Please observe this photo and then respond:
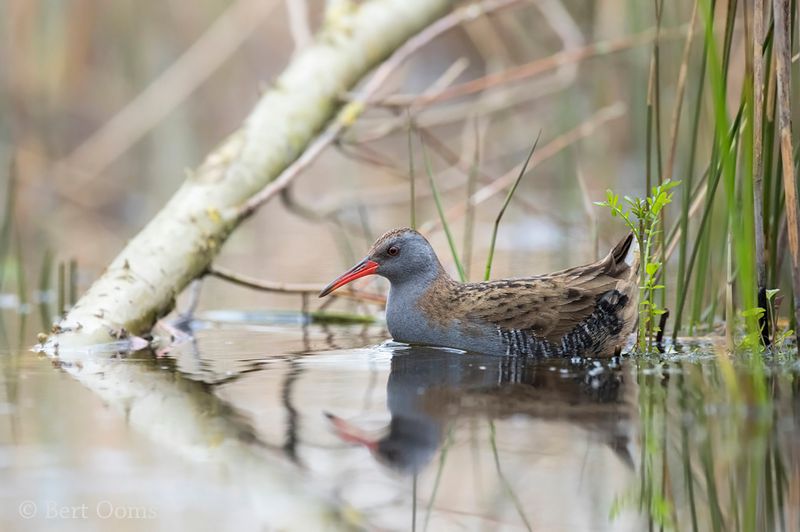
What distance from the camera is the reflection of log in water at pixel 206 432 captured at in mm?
2643

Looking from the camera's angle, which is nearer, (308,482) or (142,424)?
(308,482)

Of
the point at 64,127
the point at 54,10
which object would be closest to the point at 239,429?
the point at 54,10

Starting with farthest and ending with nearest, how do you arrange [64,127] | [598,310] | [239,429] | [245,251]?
[64,127], [245,251], [598,310], [239,429]

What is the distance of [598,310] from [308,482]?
211 cm

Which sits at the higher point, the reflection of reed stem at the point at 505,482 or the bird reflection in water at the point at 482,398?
the bird reflection in water at the point at 482,398

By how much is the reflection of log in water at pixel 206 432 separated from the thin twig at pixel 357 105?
1207 mm

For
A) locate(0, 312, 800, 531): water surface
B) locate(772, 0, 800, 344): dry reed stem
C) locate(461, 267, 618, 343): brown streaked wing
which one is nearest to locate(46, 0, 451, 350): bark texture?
locate(0, 312, 800, 531): water surface

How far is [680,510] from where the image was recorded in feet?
8.40

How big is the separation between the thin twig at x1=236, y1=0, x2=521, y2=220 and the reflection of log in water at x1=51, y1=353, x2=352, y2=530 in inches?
47.5

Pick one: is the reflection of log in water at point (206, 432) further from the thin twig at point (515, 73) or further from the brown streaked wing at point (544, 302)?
the thin twig at point (515, 73)

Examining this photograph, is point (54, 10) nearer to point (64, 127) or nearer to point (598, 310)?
point (64, 127)

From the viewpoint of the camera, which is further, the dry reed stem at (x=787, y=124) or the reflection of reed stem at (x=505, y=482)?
the dry reed stem at (x=787, y=124)

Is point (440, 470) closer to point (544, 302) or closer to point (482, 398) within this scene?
point (482, 398)

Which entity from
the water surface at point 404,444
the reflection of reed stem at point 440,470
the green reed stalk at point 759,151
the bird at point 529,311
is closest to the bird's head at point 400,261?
the bird at point 529,311
